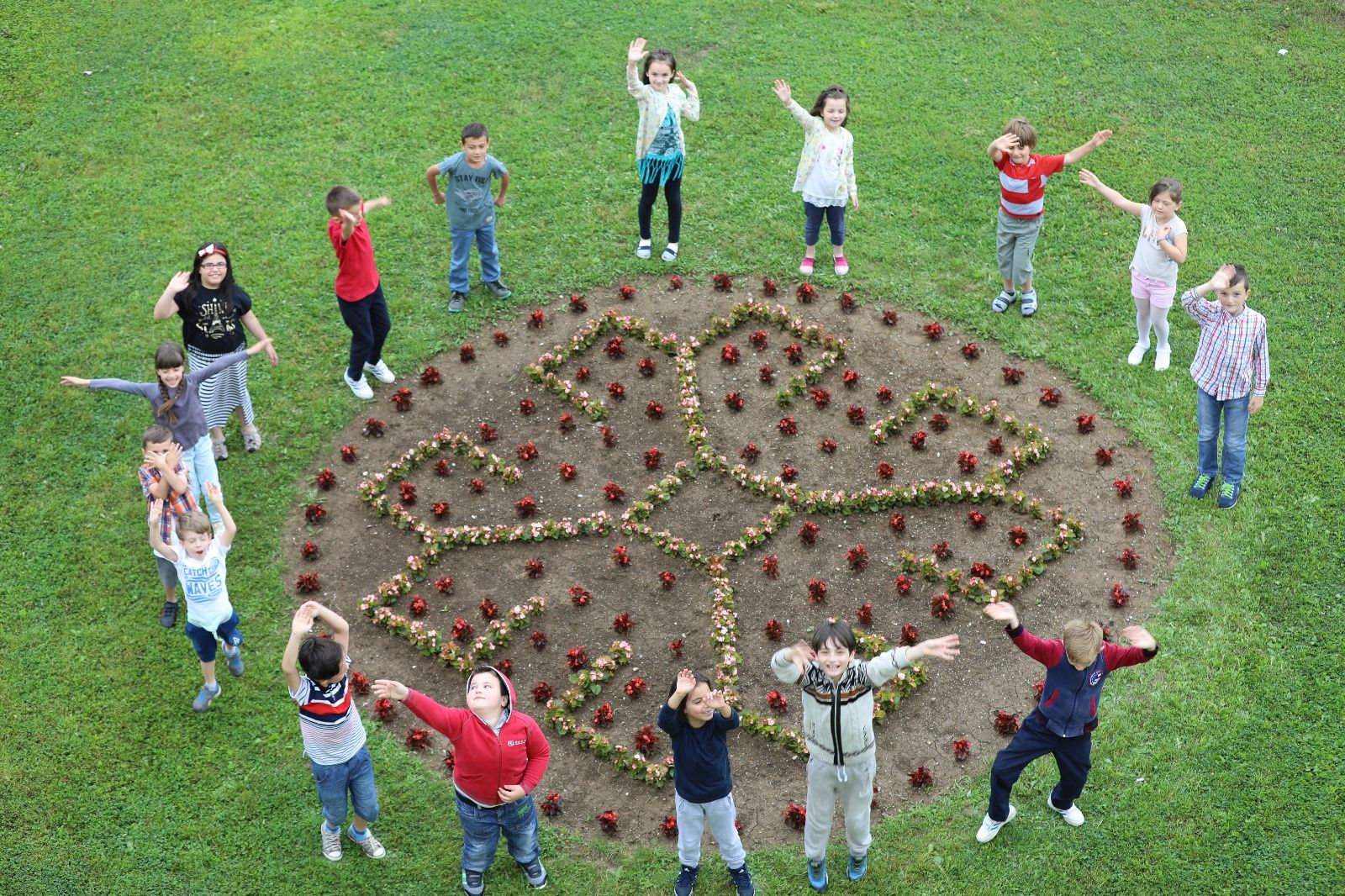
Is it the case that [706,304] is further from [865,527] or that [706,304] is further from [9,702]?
[9,702]

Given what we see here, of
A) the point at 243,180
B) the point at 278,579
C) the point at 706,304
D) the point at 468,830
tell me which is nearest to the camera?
the point at 468,830

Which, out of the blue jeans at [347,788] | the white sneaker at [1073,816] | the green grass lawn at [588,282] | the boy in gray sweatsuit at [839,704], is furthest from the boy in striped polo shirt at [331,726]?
the white sneaker at [1073,816]

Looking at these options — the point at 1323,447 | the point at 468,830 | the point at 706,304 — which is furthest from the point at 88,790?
the point at 1323,447

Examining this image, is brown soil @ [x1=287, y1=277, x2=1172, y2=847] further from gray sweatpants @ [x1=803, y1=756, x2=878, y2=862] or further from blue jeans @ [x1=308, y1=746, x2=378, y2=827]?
blue jeans @ [x1=308, y1=746, x2=378, y2=827]

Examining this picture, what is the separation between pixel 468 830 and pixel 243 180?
9.71 m

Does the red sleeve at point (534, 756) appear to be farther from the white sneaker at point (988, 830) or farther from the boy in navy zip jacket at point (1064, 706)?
the white sneaker at point (988, 830)

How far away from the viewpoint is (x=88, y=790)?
30.5 feet

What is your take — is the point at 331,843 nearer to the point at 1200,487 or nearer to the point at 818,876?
the point at 818,876

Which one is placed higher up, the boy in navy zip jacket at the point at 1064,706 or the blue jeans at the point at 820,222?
the blue jeans at the point at 820,222

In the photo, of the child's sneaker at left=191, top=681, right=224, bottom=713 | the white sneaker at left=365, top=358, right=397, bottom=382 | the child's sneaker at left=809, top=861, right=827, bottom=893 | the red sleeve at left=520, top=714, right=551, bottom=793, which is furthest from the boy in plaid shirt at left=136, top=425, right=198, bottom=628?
the child's sneaker at left=809, top=861, right=827, bottom=893

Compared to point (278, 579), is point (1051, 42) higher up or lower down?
higher up

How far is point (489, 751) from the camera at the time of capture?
7.95m

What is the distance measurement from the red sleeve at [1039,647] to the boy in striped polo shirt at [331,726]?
4369 millimetres

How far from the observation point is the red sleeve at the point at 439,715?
789 cm
